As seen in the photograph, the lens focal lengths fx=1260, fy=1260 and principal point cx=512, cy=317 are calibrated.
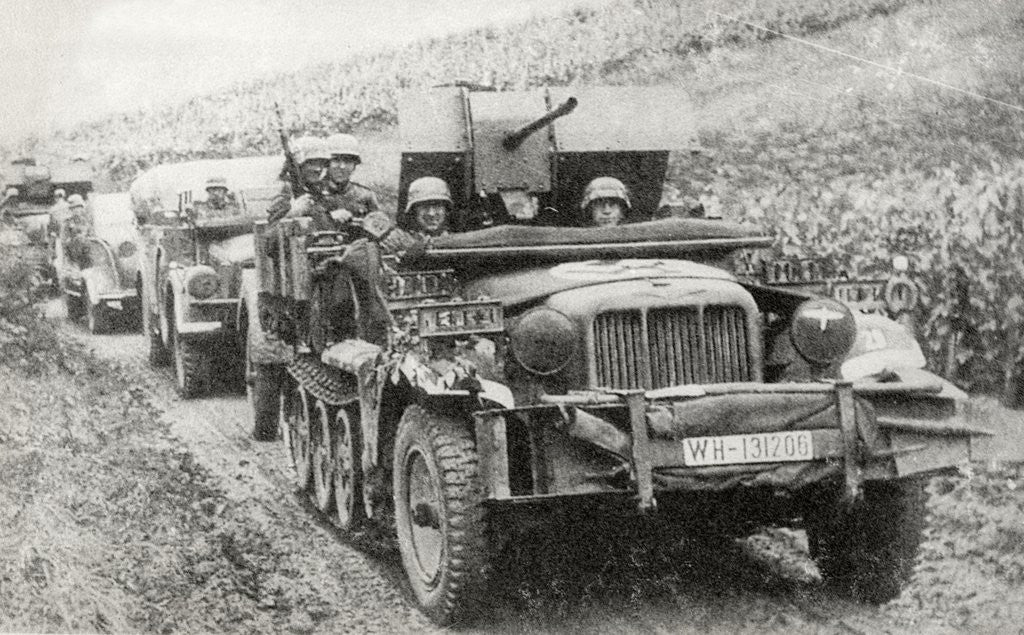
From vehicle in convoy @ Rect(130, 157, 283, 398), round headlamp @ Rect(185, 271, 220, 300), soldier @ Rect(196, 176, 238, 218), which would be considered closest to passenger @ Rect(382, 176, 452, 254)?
vehicle in convoy @ Rect(130, 157, 283, 398)

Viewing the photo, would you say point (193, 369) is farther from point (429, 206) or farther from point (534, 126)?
point (429, 206)

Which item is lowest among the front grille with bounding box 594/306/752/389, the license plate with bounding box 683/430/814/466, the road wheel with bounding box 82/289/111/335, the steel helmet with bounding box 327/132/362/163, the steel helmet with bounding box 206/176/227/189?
the road wheel with bounding box 82/289/111/335

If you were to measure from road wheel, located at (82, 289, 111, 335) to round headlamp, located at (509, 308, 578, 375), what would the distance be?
27.3 feet

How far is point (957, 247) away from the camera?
869cm

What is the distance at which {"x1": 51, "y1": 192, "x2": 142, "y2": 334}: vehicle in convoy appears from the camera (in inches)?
490

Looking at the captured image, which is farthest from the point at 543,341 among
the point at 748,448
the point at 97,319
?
the point at 97,319

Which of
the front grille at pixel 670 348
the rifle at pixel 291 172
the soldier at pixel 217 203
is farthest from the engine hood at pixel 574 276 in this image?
the soldier at pixel 217 203

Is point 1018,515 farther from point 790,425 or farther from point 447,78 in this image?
point 447,78

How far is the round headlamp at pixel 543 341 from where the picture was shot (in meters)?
5.10

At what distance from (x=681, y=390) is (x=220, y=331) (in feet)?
20.1

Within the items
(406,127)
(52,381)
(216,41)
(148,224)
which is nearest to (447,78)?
(406,127)

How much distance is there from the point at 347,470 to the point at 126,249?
675 centimetres

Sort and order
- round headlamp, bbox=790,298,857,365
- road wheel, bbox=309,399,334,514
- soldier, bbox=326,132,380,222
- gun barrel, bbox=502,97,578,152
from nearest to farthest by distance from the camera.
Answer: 1. round headlamp, bbox=790,298,857,365
2. gun barrel, bbox=502,97,578,152
3. road wheel, bbox=309,399,334,514
4. soldier, bbox=326,132,380,222

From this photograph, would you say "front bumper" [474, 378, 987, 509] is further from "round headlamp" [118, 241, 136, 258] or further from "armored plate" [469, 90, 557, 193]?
"round headlamp" [118, 241, 136, 258]
